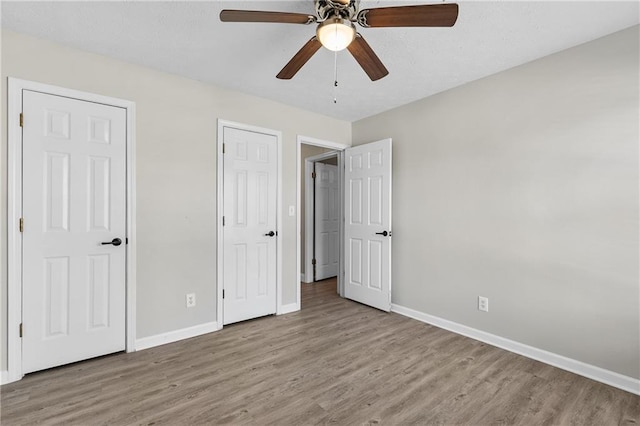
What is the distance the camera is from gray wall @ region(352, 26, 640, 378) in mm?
2121

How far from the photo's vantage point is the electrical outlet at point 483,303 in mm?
2830

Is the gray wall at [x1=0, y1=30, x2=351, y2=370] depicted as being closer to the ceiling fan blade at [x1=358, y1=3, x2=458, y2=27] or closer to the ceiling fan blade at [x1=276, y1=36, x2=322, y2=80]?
the ceiling fan blade at [x1=276, y1=36, x2=322, y2=80]

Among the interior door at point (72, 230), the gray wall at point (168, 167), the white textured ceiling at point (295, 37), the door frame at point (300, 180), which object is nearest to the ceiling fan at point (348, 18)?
the white textured ceiling at point (295, 37)

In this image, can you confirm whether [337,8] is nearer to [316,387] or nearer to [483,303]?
[316,387]

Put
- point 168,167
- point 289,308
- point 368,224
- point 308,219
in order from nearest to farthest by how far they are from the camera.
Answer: point 168,167 < point 289,308 < point 368,224 < point 308,219

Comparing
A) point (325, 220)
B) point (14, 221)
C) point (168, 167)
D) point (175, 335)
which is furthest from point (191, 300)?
point (325, 220)

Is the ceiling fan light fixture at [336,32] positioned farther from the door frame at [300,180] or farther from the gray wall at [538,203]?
the door frame at [300,180]

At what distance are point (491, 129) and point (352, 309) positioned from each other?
2471 millimetres

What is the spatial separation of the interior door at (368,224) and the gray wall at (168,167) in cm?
151

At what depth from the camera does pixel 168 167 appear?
2787mm

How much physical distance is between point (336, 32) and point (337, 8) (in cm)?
12

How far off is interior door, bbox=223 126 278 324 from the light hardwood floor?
480 millimetres

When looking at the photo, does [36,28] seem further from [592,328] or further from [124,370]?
[592,328]

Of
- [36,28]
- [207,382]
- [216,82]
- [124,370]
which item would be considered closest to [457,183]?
[216,82]
